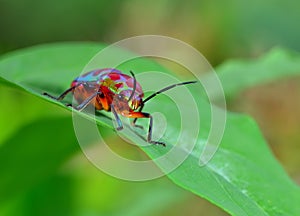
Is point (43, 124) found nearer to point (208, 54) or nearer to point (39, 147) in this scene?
point (39, 147)

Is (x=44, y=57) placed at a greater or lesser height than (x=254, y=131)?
greater

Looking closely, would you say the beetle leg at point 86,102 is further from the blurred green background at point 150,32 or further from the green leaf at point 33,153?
the blurred green background at point 150,32

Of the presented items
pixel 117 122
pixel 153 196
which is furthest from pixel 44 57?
pixel 153 196

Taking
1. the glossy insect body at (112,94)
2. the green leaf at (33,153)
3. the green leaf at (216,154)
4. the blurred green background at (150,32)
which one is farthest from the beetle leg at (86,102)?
the blurred green background at (150,32)

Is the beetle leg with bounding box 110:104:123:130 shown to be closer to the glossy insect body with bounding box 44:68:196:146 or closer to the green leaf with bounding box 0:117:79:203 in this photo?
the glossy insect body with bounding box 44:68:196:146

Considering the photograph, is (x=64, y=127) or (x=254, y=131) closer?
(x=254, y=131)
